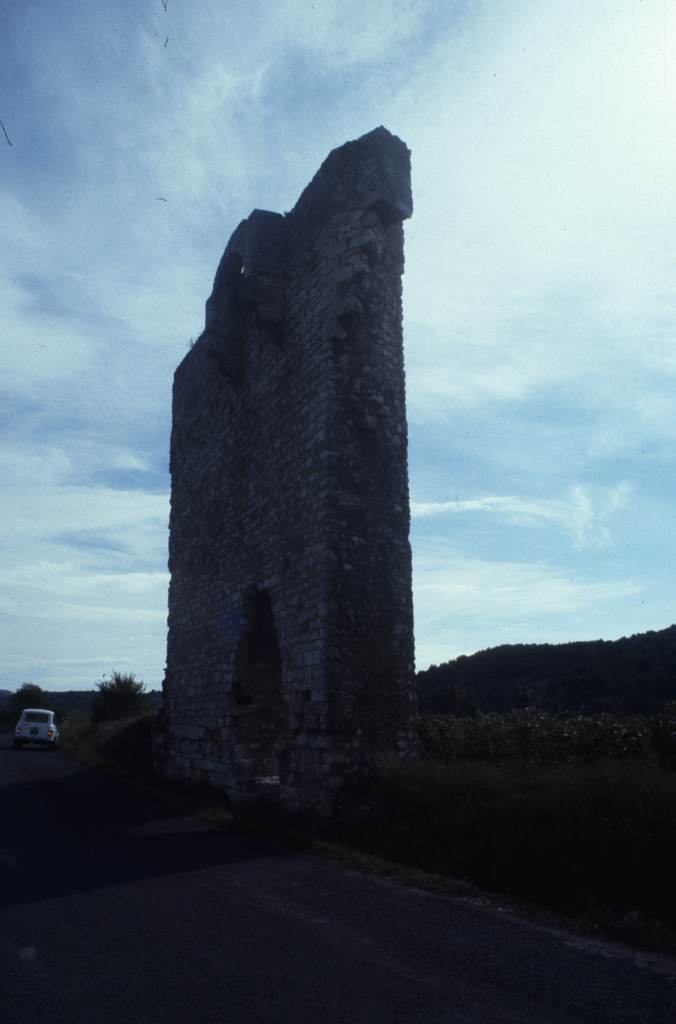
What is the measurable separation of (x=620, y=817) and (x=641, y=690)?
53.7 ft

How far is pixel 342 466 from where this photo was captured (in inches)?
378

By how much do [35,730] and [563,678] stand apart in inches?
657

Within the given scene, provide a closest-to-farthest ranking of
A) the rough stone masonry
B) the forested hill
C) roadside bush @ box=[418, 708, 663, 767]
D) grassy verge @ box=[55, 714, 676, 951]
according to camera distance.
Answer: grassy verge @ box=[55, 714, 676, 951] < roadside bush @ box=[418, 708, 663, 767] < the rough stone masonry < the forested hill

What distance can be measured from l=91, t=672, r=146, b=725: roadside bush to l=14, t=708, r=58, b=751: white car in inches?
54.5

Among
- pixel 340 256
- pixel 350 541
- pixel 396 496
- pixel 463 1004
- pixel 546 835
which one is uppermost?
pixel 340 256

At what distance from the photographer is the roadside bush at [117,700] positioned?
26.4 m

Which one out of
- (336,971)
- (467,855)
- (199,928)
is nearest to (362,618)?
(467,855)

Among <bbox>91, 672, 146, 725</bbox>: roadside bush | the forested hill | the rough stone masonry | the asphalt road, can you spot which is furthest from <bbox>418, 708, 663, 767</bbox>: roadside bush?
<bbox>91, 672, 146, 725</bbox>: roadside bush

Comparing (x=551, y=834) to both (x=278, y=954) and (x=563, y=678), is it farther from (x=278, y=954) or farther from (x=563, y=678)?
(x=563, y=678)

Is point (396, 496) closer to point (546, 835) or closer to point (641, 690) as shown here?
point (546, 835)

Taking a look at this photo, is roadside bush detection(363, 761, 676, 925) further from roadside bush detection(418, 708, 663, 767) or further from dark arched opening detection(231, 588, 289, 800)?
dark arched opening detection(231, 588, 289, 800)

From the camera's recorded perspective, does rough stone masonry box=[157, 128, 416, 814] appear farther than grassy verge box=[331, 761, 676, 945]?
Yes

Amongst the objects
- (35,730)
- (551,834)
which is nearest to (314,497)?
(551,834)

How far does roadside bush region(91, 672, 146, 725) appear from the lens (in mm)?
26406
